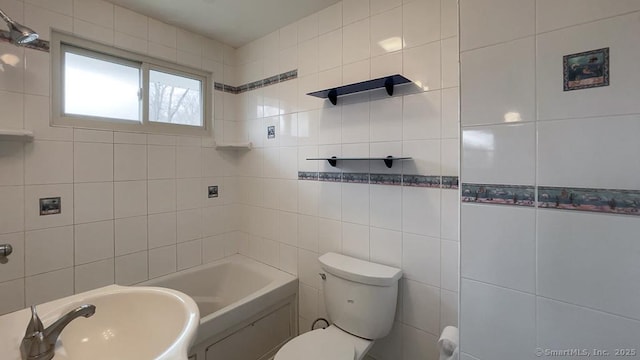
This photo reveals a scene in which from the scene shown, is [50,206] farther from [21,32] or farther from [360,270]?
[360,270]

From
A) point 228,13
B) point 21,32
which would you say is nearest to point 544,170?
point 21,32

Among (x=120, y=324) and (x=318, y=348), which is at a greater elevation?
(x=120, y=324)

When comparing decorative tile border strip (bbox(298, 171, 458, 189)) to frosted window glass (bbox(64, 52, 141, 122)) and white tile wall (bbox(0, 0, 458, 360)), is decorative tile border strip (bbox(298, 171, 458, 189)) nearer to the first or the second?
white tile wall (bbox(0, 0, 458, 360))

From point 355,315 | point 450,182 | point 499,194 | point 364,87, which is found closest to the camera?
point 499,194

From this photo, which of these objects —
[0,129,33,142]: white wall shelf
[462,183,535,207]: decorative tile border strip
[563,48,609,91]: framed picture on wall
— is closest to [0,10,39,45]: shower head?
[0,129,33,142]: white wall shelf

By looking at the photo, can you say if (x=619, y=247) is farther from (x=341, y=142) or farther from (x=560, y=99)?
(x=341, y=142)

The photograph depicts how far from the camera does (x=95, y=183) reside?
Result: 5.95ft

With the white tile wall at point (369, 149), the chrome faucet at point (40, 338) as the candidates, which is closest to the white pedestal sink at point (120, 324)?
the chrome faucet at point (40, 338)

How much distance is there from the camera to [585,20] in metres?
0.76

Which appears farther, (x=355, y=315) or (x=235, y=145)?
(x=235, y=145)

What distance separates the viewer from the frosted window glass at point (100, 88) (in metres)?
1.78

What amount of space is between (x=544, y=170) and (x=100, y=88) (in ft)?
8.27

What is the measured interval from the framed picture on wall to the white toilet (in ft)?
3.64

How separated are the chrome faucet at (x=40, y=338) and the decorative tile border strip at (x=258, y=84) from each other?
184cm
